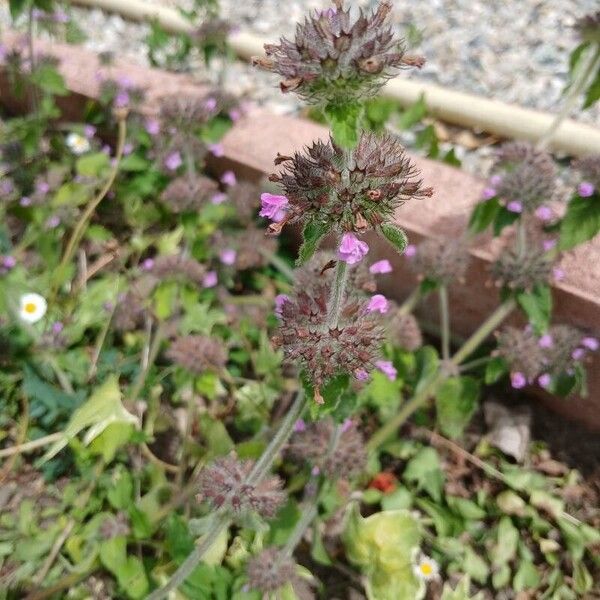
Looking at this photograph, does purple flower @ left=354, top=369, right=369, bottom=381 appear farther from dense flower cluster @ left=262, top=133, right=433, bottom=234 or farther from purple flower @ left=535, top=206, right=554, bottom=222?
purple flower @ left=535, top=206, right=554, bottom=222

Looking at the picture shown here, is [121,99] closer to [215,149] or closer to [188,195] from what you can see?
[215,149]

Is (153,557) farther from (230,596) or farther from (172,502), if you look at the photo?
(230,596)

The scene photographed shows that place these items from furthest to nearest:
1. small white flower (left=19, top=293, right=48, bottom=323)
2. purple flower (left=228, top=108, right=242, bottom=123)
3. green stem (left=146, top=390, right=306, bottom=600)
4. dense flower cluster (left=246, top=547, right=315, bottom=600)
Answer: purple flower (left=228, top=108, right=242, bottom=123) → small white flower (left=19, top=293, right=48, bottom=323) → dense flower cluster (left=246, top=547, right=315, bottom=600) → green stem (left=146, top=390, right=306, bottom=600)

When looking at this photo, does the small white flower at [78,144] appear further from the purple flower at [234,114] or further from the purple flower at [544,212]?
the purple flower at [544,212]

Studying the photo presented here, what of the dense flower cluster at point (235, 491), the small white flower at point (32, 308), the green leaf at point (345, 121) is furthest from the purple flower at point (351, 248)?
the small white flower at point (32, 308)

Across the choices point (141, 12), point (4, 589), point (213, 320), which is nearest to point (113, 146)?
point (213, 320)

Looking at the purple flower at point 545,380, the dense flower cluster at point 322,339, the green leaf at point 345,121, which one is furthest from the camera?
the purple flower at point 545,380

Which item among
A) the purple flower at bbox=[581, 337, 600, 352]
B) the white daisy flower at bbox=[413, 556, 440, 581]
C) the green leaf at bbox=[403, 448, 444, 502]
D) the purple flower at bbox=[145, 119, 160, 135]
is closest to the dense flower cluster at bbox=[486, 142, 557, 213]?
the purple flower at bbox=[581, 337, 600, 352]

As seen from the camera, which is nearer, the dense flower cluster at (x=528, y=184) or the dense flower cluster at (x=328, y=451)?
Result: the dense flower cluster at (x=328, y=451)

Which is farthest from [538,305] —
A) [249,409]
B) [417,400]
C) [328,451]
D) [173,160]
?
[173,160]
